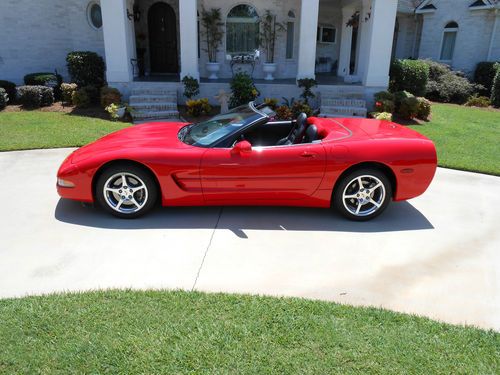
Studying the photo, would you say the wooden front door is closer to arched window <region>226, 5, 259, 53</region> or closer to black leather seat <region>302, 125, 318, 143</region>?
arched window <region>226, 5, 259, 53</region>

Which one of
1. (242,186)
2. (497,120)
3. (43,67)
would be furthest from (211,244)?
(43,67)

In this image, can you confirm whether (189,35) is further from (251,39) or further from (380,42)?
(380,42)

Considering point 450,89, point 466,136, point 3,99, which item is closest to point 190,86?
point 3,99

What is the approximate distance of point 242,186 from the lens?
4.33 m

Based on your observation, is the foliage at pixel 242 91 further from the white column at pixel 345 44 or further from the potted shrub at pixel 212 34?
the white column at pixel 345 44

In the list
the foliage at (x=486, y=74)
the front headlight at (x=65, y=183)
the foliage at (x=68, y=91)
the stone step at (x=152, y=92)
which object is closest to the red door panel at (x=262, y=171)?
the front headlight at (x=65, y=183)

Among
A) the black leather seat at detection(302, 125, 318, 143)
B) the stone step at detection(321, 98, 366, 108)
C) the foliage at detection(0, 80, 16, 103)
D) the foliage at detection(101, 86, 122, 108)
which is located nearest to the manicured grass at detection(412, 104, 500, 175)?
the stone step at detection(321, 98, 366, 108)

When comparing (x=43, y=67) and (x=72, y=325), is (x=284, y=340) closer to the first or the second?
(x=72, y=325)

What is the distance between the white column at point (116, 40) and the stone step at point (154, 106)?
1.20 metres

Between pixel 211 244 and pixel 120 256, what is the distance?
840mm

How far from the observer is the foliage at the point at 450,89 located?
610 inches

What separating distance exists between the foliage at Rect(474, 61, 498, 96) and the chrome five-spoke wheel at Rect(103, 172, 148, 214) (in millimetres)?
16136

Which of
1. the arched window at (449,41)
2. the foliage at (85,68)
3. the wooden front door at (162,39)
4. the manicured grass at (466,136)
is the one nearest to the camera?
the manicured grass at (466,136)

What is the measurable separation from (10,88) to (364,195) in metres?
11.6
